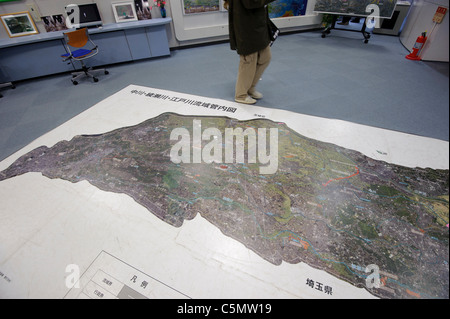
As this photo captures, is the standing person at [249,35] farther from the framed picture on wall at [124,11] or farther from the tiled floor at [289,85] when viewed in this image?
the framed picture on wall at [124,11]

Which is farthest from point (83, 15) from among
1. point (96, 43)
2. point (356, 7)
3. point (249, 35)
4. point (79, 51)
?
point (356, 7)

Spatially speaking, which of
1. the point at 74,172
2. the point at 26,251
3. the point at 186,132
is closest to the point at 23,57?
the point at 74,172

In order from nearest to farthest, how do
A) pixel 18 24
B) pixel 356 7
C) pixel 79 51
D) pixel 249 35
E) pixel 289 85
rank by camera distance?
pixel 249 35 < pixel 289 85 < pixel 79 51 < pixel 18 24 < pixel 356 7

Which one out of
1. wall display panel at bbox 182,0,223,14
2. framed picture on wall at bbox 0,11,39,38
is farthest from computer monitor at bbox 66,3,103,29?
wall display panel at bbox 182,0,223,14

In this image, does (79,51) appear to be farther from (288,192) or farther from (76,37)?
(288,192)

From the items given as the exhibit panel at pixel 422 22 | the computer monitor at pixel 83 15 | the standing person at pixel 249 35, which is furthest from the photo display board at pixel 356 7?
the computer monitor at pixel 83 15
